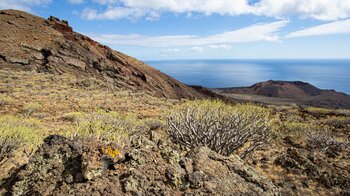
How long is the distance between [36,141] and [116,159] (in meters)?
3.22

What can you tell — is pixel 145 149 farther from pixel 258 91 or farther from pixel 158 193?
pixel 258 91

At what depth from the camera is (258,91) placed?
331 ft

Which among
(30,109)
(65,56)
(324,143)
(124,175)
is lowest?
(324,143)

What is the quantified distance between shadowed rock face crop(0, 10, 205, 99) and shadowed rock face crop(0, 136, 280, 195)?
89.6 ft

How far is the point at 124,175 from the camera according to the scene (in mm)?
3535

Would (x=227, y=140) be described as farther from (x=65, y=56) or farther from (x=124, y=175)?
(x=65, y=56)

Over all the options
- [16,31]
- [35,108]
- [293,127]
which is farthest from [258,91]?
[35,108]

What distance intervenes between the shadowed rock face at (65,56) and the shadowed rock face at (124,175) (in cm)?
2730

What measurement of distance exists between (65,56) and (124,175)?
33906 millimetres

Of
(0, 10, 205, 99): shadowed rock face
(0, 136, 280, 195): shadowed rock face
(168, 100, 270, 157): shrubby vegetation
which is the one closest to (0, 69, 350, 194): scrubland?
(168, 100, 270, 157): shrubby vegetation

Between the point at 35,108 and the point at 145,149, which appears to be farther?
the point at 35,108

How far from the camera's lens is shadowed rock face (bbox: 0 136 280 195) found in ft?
11.1

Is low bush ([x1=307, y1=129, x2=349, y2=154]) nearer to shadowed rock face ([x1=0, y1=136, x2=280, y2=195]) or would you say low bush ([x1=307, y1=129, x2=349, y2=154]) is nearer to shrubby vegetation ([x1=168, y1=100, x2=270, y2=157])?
shrubby vegetation ([x1=168, y1=100, x2=270, y2=157])

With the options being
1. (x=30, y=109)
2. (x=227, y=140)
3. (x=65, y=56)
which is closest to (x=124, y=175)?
(x=227, y=140)
